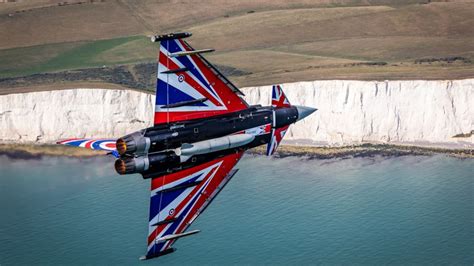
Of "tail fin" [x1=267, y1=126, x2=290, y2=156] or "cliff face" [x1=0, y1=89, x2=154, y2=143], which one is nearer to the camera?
"tail fin" [x1=267, y1=126, x2=290, y2=156]

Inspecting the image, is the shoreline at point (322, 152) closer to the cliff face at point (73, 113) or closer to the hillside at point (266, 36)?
the cliff face at point (73, 113)

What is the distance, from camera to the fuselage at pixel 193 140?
55344 mm

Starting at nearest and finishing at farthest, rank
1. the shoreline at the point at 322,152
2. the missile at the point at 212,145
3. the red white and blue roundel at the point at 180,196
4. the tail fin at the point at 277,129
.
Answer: the missile at the point at 212,145 → the red white and blue roundel at the point at 180,196 → the tail fin at the point at 277,129 → the shoreline at the point at 322,152

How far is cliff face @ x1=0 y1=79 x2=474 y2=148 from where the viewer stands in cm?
11244

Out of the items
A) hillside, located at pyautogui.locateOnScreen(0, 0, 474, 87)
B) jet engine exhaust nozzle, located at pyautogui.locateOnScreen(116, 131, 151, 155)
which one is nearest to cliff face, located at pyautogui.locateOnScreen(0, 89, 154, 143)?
hillside, located at pyautogui.locateOnScreen(0, 0, 474, 87)

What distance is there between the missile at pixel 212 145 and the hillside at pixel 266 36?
57506mm

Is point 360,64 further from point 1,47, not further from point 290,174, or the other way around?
point 1,47

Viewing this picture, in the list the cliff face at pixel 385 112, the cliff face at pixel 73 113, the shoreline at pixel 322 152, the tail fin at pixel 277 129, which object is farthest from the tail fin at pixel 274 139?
the cliff face at pixel 73 113

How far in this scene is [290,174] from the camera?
103438 mm

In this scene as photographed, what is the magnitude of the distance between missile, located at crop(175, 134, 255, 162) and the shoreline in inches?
1975

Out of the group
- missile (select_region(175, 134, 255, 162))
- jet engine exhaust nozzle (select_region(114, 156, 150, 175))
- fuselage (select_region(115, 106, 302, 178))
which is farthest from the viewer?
missile (select_region(175, 134, 255, 162))

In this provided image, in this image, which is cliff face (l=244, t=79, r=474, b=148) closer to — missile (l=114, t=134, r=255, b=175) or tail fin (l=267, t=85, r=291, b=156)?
tail fin (l=267, t=85, r=291, b=156)

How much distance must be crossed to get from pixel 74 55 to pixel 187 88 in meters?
80.8

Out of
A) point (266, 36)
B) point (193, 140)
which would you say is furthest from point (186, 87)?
point (266, 36)
